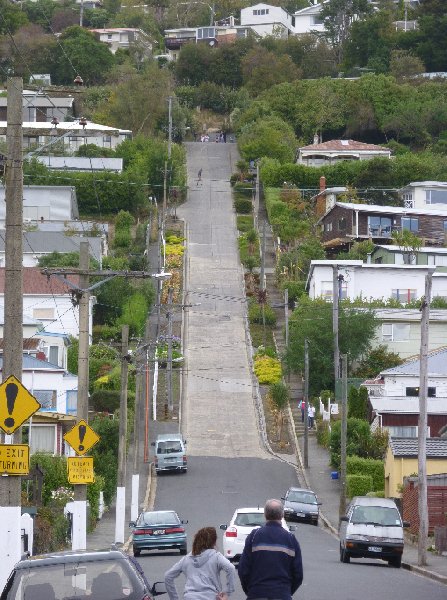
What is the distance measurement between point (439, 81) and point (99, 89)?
101ft

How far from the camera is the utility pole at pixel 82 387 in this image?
31891 mm

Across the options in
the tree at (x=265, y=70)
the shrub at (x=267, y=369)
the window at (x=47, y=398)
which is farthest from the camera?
the tree at (x=265, y=70)

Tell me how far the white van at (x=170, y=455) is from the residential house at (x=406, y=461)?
26.8 ft

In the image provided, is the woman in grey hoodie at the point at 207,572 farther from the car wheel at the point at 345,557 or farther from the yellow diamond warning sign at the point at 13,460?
the car wheel at the point at 345,557

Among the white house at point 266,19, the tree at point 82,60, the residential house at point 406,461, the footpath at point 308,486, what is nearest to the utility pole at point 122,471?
the footpath at point 308,486

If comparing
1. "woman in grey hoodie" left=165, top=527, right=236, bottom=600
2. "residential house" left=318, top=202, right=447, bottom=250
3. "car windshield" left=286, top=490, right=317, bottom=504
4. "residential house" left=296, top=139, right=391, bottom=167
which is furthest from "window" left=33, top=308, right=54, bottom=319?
"woman in grey hoodie" left=165, top=527, right=236, bottom=600

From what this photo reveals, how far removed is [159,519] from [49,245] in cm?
5020

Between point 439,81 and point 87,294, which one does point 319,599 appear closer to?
point 87,294

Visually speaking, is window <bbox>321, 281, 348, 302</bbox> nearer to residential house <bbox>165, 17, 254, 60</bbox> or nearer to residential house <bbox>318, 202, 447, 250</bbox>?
residential house <bbox>318, 202, 447, 250</bbox>

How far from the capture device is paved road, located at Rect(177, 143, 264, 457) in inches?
2650

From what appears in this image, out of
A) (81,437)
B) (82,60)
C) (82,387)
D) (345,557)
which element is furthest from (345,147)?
(81,437)

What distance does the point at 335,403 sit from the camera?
71.6 metres

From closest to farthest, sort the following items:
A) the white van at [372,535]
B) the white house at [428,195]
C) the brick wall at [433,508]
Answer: the white van at [372,535] → the brick wall at [433,508] → the white house at [428,195]

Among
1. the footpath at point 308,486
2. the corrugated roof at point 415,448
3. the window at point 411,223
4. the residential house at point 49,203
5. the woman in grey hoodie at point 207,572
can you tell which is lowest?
the footpath at point 308,486
